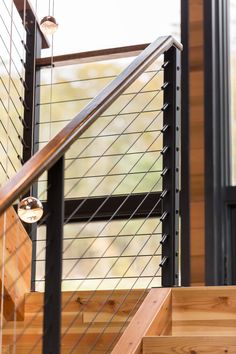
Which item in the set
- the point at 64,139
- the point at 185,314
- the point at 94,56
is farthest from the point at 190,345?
the point at 94,56

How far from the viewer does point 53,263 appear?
230 cm

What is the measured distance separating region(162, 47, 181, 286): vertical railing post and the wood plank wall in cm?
129

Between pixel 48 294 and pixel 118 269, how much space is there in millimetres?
2701

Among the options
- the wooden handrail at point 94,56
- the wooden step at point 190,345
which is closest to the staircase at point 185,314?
the wooden step at point 190,345

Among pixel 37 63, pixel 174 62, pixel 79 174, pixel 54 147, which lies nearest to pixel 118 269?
pixel 79 174

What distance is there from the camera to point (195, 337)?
2.91 meters

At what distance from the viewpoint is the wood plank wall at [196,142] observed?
4914 millimetres

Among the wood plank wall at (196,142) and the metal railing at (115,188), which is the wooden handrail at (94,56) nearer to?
the metal railing at (115,188)

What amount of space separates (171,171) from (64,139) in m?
1.18

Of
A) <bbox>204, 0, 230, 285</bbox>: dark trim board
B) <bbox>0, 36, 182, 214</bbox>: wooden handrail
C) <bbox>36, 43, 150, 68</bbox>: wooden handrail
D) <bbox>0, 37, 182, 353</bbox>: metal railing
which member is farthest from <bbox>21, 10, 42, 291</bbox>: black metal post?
<bbox>0, 36, 182, 214</bbox>: wooden handrail

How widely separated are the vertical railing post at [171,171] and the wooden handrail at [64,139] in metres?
0.31

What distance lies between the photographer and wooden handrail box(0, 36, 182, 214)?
221cm

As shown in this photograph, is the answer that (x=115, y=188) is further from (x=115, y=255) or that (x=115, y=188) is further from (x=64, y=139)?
(x=115, y=255)

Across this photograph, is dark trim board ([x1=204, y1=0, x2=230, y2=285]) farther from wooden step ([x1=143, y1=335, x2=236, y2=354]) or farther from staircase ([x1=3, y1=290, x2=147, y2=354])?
wooden step ([x1=143, y1=335, x2=236, y2=354])
